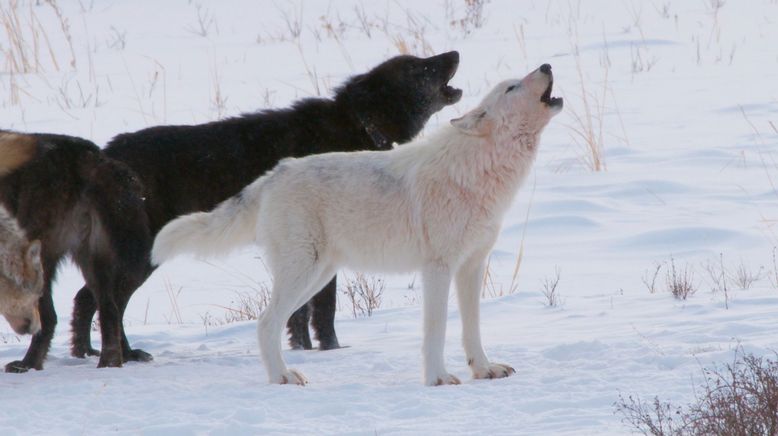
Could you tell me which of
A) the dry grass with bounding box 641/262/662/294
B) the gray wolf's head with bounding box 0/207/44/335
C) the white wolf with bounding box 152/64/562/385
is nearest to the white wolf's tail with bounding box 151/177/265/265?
the white wolf with bounding box 152/64/562/385

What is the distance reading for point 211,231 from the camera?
6.62m

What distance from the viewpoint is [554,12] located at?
63.5 feet

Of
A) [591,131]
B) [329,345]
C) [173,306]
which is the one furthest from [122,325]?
[591,131]

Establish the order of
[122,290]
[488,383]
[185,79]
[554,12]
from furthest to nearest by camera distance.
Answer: [554,12], [185,79], [122,290], [488,383]

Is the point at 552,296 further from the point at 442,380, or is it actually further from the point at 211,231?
the point at 211,231

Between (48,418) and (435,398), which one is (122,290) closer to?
(48,418)

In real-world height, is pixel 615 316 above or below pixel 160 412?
above

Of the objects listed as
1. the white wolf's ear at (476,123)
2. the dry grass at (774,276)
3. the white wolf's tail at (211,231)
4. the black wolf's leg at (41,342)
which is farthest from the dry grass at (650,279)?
the black wolf's leg at (41,342)

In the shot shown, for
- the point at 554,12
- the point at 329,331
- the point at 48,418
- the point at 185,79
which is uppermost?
the point at 554,12

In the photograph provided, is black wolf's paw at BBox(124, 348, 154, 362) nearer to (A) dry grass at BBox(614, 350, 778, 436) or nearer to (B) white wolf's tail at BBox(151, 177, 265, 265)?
(B) white wolf's tail at BBox(151, 177, 265, 265)

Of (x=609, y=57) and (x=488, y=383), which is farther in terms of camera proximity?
(x=609, y=57)

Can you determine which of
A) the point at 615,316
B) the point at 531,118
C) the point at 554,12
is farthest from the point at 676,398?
the point at 554,12

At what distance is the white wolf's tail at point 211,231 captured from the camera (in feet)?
21.7

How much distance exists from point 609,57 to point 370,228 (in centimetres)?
1102
